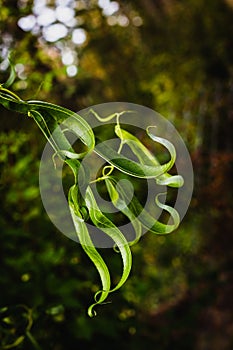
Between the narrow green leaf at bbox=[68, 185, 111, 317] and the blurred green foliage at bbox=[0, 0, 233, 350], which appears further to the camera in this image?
the blurred green foliage at bbox=[0, 0, 233, 350]

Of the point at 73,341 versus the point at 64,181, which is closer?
the point at 64,181

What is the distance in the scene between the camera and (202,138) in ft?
8.95

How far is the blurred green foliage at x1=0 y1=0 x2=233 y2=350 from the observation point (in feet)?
3.51

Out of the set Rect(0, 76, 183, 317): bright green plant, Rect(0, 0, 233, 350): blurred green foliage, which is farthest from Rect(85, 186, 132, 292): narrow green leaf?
Rect(0, 0, 233, 350): blurred green foliage

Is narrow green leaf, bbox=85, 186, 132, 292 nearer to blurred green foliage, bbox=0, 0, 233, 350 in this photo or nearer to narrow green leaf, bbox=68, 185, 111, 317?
narrow green leaf, bbox=68, 185, 111, 317

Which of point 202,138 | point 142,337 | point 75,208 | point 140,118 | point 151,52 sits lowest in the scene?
point 202,138

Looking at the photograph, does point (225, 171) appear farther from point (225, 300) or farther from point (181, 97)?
point (181, 97)

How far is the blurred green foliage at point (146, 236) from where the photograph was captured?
107 centimetres

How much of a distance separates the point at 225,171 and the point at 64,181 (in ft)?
3.56

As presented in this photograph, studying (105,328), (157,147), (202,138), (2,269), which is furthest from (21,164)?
(202,138)

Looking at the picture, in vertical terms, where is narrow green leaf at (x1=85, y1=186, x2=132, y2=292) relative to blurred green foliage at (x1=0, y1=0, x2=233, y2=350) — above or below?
above

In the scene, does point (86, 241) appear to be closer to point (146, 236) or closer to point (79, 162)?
point (79, 162)

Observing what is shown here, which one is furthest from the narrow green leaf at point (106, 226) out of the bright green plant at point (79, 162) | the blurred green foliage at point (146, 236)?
the blurred green foliage at point (146, 236)

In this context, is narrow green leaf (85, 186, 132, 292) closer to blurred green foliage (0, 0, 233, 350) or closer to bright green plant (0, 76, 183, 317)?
bright green plant (0, 76, 183, 317)
